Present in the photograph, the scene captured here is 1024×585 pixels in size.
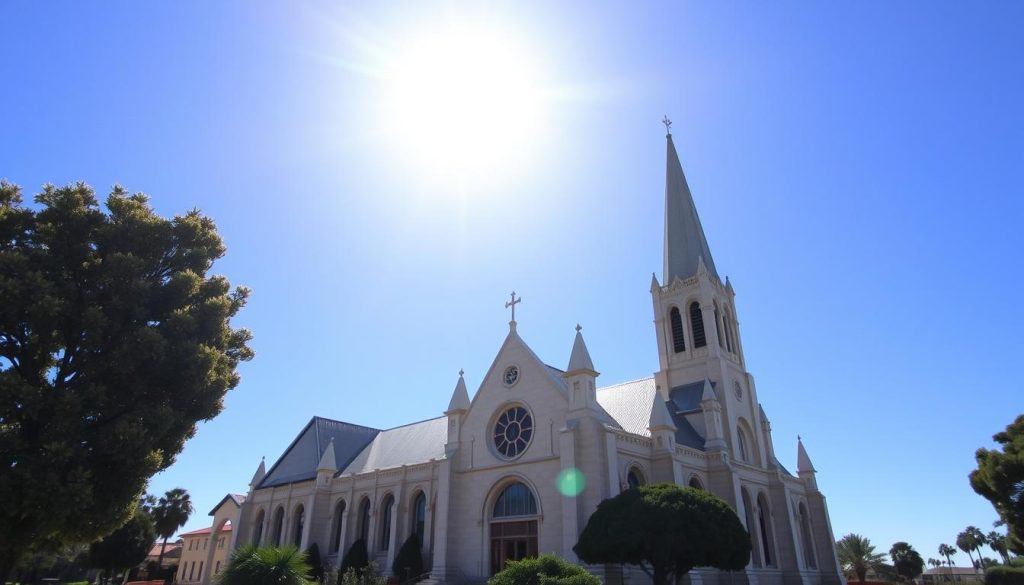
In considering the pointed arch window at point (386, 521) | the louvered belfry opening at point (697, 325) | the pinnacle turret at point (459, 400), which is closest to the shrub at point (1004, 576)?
the louvered belfry opening at point (697, 325)

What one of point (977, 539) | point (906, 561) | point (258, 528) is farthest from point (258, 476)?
point (977, 539)

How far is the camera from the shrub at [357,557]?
35.2 m

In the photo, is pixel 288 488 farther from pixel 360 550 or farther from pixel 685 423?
pixel 685 423

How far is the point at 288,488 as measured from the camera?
4366 centimetres

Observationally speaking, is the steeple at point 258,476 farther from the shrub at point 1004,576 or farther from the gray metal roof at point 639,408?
the shrub at point 1004,576

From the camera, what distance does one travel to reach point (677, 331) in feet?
136

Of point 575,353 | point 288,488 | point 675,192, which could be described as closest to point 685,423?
point 575,353

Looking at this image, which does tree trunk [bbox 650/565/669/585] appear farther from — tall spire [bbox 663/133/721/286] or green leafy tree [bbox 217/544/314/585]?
tall spire [bbox 663/133/721/286]

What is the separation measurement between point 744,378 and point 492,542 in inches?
851

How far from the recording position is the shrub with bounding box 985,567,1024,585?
38156 mm

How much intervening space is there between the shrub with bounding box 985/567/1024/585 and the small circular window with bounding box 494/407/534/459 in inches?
1355

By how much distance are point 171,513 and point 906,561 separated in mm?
73574

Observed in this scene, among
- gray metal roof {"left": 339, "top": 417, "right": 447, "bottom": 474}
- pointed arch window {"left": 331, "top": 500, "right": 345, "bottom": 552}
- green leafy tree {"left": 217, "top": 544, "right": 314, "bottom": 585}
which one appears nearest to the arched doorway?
gray metal roof {"left": 339, "top": 417, "right": 447, "bottom": 474}

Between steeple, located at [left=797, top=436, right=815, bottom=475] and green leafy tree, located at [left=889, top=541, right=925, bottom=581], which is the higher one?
steeple, located at [left=797, top=436, right=815, bottom=475]
